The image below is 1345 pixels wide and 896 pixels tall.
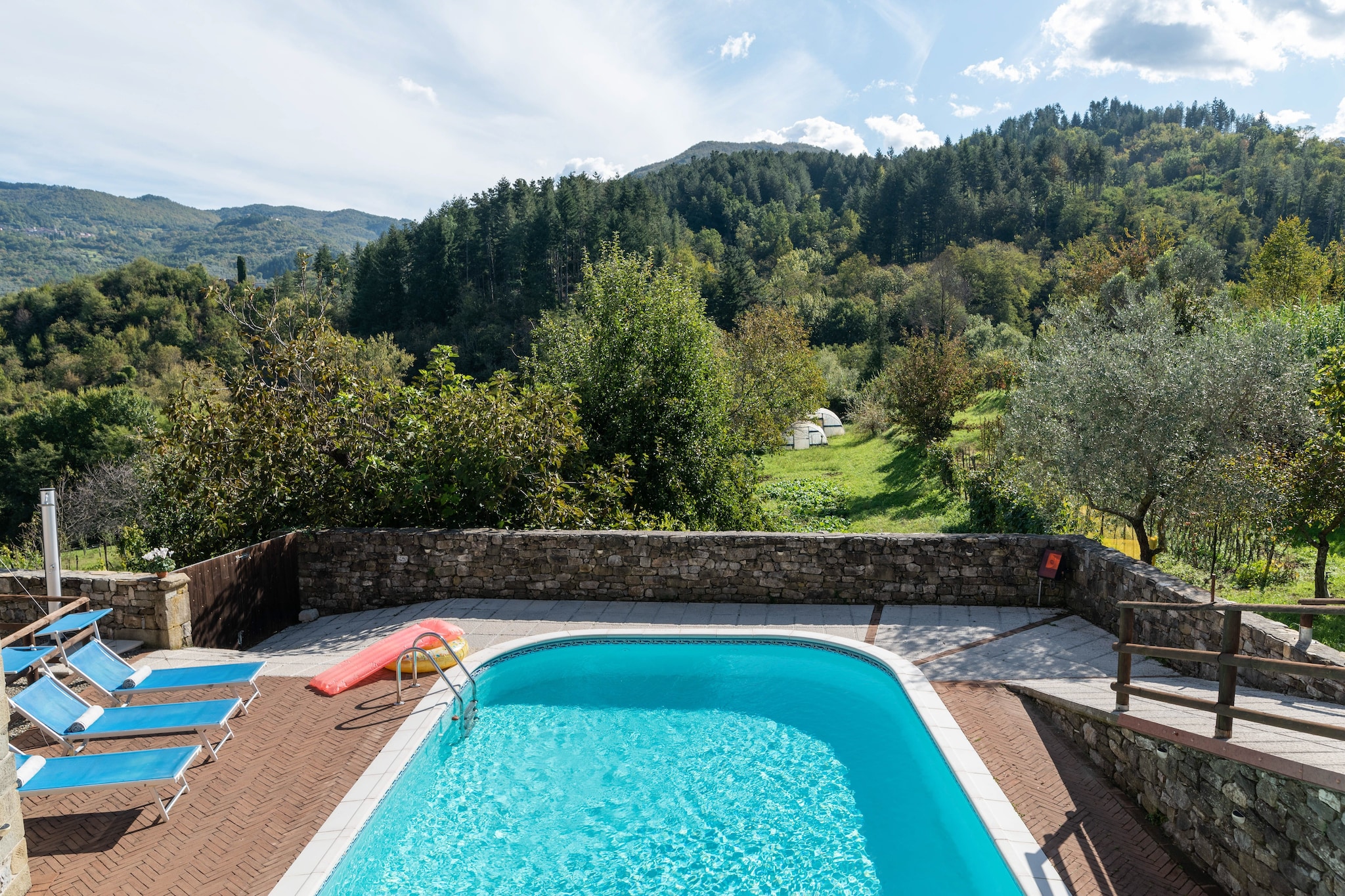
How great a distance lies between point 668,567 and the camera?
1067cm

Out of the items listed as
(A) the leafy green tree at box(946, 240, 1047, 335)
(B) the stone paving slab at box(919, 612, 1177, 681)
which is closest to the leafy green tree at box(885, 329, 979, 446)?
(B) the stone paving slab at box(919, 612, 1177, 681)

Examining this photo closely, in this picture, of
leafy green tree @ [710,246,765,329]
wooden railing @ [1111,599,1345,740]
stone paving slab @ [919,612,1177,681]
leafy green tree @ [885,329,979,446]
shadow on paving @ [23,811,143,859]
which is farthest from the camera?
leafy green tree @ [710,246,765,329]

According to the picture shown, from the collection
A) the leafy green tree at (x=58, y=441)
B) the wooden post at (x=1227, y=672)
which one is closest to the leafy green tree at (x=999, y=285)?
the wooden post at (x=1227, y=672)

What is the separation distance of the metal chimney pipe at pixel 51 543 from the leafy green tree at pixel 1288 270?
122 ft

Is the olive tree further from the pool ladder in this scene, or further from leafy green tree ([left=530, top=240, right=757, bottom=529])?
the pool ladder

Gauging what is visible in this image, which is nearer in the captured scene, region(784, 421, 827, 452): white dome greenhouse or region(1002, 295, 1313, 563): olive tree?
region(1002, 295, 1313, 563): olive tree

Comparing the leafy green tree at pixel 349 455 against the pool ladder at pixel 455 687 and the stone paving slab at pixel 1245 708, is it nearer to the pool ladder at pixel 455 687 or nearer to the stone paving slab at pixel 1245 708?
the pool ladder at pixel 455 687

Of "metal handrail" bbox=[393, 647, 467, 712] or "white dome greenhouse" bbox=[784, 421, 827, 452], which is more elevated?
"white dome greenhouse" bbox=[784, 421, 827, 452]

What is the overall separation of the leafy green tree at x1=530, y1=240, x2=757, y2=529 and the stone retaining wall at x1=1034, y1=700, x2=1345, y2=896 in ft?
28.0

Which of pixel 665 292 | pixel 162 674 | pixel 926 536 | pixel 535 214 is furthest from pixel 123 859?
pixel 535 214

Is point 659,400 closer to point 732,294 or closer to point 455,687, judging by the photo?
point 455,687

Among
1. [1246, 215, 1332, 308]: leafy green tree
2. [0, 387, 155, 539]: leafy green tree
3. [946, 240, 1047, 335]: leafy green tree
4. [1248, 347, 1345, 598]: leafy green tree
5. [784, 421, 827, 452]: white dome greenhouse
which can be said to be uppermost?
[946, 240, 1047, 335]: leafy green tree

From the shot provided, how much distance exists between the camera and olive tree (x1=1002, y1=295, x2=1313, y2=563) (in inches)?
417

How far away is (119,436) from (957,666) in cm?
5154
